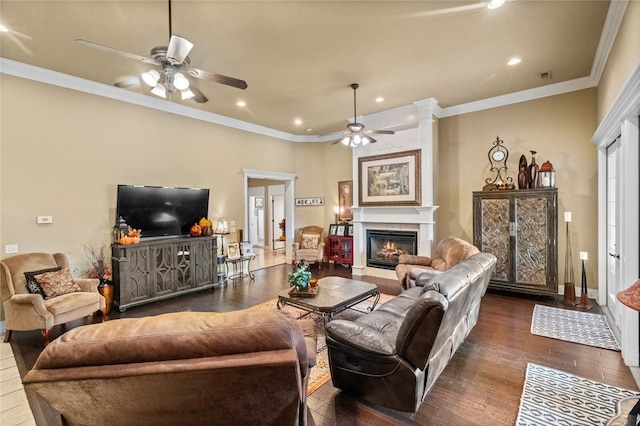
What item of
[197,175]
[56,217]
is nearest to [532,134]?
[197,175]

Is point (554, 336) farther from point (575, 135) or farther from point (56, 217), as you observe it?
point (56, 217)

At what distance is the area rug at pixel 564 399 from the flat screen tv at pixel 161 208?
529 centimetres

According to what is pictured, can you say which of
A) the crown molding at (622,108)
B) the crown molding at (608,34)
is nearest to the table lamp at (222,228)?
the crown molding at (622,108)

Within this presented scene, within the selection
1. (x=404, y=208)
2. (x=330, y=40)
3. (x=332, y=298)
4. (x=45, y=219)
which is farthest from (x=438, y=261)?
(x=45, y=219)

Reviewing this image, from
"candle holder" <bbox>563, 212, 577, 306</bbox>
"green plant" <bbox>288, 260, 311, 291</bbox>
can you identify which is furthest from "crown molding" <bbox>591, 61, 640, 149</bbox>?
"green plant" <bbox>288, 260, 311, 291</bbox>

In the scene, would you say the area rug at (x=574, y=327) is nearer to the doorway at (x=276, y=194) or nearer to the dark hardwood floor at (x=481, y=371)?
the dark hardwood floor at (x=481, y=371)

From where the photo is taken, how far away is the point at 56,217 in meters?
4.15

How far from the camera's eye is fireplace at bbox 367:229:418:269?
19.9 feet

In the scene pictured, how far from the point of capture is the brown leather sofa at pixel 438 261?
4.25 m

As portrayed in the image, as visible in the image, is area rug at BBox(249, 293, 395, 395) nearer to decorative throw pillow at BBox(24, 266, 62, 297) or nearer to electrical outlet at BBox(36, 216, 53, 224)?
decorative throw pillow at BBox(24, 266, 62, 297)

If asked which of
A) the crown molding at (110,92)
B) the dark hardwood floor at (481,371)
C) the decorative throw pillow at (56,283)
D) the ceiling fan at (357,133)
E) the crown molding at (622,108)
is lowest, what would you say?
the dark hardwood floor at (481,371)

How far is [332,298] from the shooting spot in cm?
344

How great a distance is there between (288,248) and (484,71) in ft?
19.4

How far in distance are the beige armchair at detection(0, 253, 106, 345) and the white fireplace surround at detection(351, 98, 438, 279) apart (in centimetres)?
473
